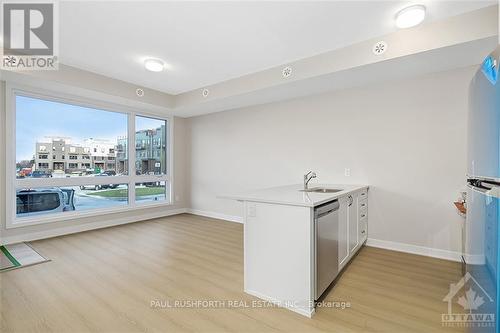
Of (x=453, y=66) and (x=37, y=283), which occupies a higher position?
(x=453, y=66)

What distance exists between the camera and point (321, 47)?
10.2 feet

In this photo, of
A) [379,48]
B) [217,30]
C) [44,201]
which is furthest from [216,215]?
[379,48]

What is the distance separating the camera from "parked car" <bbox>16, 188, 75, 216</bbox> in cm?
397

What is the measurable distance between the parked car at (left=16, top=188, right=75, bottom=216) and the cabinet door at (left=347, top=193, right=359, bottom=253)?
15.8 feet

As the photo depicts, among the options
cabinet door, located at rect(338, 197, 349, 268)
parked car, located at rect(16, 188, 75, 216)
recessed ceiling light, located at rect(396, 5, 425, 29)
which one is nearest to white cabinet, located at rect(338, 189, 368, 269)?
cabinet door, located at rect(338, 197, 349, 268)

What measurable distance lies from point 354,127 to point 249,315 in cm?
312

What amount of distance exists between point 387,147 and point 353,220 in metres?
1.32

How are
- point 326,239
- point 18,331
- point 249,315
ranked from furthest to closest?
point 326,239 → point 249,315 → point 18,331

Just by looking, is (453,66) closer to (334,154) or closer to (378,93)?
(378,93)

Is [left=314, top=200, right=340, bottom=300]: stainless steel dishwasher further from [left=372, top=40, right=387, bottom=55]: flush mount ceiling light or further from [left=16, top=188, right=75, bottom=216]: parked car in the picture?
[left=16, top=188, right=75, bottom=216]: parked car

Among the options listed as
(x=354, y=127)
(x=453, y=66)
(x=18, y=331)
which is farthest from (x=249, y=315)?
(x=453, y=66)

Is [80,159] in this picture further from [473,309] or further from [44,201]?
[473,309]

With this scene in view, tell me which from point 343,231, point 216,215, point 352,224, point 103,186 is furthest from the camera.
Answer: point 216,215

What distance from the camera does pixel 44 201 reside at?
4.21 metres
